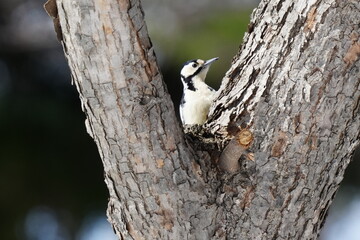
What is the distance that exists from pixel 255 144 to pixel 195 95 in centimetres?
65

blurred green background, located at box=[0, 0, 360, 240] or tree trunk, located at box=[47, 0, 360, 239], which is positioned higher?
tree trunk, located at box=[47, 0, 360, 239]

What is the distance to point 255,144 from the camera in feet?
5.63

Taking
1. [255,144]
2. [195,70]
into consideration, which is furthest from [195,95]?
[255,144]

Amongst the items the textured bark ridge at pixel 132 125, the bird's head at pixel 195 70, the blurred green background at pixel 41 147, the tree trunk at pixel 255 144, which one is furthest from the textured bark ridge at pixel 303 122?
the blurred green background at pixel 41 147

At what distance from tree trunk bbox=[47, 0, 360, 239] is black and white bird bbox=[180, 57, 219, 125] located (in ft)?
1.25

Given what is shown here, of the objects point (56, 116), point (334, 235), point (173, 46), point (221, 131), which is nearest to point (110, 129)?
point (221, 131)

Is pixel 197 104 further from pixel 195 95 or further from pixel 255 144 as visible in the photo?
pixel 255 144

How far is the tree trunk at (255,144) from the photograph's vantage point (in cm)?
160

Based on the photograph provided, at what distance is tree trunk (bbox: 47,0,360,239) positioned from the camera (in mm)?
1603

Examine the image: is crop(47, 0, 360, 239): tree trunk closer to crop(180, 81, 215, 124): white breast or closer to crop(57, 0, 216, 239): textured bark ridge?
crop(57, 0, 216, 239): textured bark ridge

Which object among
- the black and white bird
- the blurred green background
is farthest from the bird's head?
the blurred green background

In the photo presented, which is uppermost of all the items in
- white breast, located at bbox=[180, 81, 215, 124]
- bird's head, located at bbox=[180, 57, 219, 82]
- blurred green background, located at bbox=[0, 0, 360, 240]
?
bird's head, located at bbox=[180, 57, 219, 82]

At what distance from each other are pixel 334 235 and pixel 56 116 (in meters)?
1.63

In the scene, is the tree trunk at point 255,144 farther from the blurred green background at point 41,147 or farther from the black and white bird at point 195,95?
the blurred green background at point 41,147
